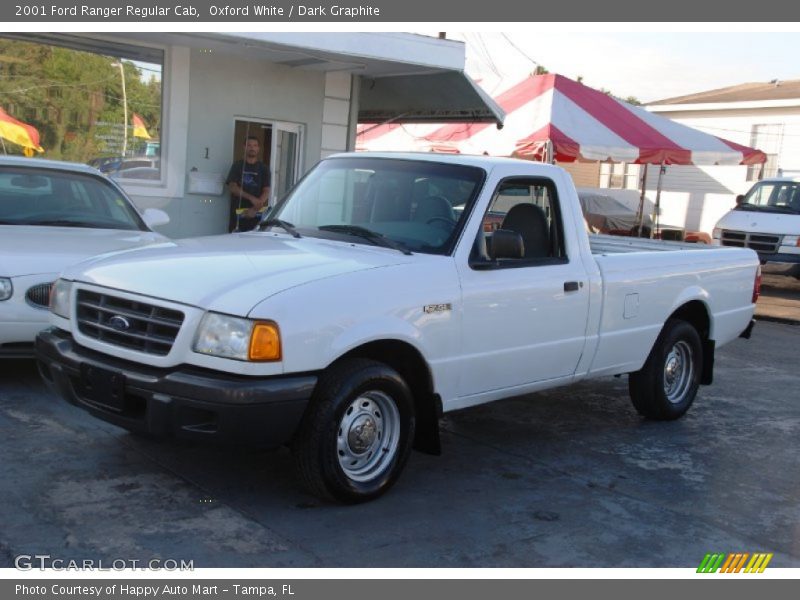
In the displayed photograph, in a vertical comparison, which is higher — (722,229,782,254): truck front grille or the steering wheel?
the steering wheel

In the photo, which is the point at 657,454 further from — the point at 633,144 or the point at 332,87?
the point at 633,144

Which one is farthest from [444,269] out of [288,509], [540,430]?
[540,430]

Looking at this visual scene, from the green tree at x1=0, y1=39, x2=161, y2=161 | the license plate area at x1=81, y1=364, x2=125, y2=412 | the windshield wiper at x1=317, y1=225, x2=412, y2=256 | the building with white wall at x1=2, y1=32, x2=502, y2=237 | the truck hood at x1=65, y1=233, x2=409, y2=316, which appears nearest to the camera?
the truck hood at x1=65, y1=233, x2=409, y2=316

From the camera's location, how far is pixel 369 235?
17.8 ft

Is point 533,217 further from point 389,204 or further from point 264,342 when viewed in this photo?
point 264,342

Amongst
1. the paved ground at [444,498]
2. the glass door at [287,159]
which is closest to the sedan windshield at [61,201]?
the paved ground at [444,498]

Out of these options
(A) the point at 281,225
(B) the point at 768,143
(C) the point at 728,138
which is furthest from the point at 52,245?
(C) the point at 728,138

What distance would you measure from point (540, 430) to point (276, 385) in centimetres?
289

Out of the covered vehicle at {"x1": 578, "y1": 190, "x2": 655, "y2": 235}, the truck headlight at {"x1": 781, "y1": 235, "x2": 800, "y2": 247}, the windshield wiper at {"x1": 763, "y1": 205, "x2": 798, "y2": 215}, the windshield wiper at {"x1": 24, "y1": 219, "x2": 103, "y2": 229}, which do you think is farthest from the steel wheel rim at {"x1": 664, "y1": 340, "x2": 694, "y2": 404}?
the covered vehicle at {"x1": 578, "y1": 190, "x2": 655, "y2": 235}

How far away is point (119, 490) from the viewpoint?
480 centimetres

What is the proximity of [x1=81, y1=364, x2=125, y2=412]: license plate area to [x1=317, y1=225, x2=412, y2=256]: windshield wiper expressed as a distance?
165 centimetres

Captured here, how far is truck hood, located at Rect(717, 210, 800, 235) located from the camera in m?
17.4

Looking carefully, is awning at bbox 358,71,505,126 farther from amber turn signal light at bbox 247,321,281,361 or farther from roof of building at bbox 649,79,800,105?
roof of building at bbox 649,79,800,105

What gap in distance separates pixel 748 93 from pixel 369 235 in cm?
2927
